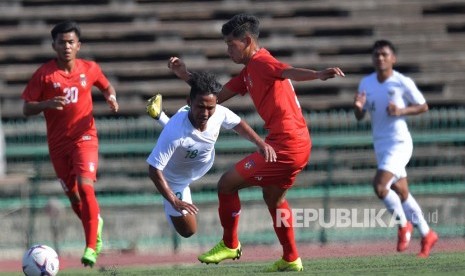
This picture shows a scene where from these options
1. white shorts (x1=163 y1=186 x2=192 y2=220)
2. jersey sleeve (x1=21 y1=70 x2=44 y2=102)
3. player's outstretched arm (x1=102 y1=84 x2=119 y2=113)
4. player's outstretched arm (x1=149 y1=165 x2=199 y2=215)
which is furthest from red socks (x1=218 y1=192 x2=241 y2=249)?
jersey sleeve (x1=21 y1=70 x2=44 y2=102)

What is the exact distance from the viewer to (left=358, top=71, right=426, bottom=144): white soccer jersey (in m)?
11.8

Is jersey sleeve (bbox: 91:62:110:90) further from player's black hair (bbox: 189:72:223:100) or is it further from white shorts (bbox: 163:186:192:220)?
player's black hair (bbox: 189:72:223:100)

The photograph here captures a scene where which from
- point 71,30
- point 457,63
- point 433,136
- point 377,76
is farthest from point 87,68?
point 457,63

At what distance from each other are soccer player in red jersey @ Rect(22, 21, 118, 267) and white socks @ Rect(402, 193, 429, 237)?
303 centimetres

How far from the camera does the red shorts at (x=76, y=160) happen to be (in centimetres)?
1055

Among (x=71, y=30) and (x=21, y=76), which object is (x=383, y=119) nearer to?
(x=71, y=30)

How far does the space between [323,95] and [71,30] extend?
7.26 m

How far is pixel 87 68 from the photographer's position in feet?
36.1

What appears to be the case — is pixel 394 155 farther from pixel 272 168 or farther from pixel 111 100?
pixel 111 100

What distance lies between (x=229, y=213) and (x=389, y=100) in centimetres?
296

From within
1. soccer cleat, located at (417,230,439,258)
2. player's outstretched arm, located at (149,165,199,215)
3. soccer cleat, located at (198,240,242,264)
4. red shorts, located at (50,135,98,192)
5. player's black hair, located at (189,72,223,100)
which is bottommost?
soccer cleat, located at (417,230,439,258)

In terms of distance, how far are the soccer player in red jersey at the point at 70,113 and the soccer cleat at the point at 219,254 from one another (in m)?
1.31

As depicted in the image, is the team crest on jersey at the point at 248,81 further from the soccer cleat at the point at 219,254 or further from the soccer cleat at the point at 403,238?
the soccer cleat at the point at 403,238

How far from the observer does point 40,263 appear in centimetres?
907
